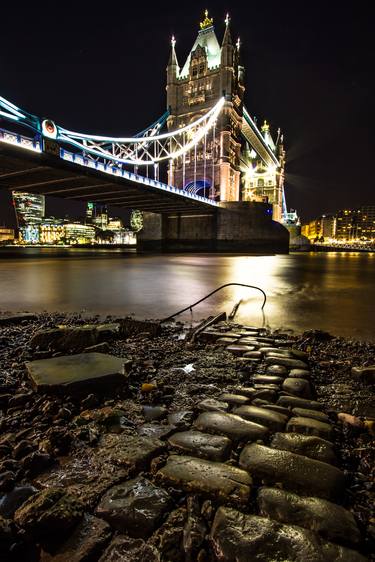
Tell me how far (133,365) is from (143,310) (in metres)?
2.78

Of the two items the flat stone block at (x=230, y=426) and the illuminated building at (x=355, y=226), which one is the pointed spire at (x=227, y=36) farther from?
the illuminated building at (x=355, y=226)

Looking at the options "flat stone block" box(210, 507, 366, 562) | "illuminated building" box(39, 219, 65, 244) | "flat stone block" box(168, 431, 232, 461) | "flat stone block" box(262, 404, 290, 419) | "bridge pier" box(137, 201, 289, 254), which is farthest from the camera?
"illuminated building" box(39, 219, 65, 244)

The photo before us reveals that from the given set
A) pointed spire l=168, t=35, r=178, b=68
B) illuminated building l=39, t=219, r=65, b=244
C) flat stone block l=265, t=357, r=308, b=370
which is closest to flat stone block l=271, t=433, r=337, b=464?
flat stone block l=265, t=357, r=308, b=370

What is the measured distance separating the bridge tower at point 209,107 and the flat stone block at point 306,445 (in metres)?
52.2

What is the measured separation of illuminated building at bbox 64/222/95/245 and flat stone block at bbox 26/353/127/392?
122 metres

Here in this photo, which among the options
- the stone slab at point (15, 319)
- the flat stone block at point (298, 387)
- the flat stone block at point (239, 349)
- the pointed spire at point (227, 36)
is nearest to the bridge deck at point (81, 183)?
the stone slab at point (15, 319)

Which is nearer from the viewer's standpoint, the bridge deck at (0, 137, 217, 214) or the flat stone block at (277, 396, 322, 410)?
the flat stone block at (277, 396, 322, 410)

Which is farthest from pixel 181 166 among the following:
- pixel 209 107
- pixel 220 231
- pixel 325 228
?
pixel 325 228

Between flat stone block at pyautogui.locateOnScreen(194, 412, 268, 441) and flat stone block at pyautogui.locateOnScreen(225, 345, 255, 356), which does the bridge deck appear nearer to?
flat stone block at pyautogui.locateOnScreen(225, 345, 255, 356)

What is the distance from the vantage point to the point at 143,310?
5.52 m

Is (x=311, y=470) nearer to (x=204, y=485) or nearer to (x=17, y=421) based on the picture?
(x=204, y=485)

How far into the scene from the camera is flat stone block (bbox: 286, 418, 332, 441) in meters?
1.75

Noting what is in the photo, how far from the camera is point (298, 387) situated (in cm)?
232

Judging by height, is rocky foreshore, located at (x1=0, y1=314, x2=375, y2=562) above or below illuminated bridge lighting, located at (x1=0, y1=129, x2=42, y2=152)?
below
